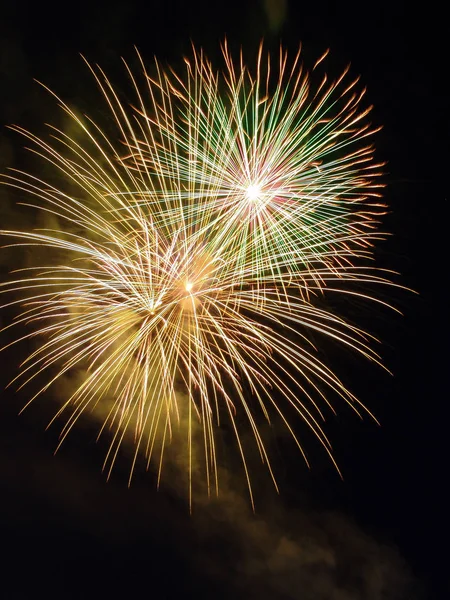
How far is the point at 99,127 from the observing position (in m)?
4.52

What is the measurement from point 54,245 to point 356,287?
10.8ft

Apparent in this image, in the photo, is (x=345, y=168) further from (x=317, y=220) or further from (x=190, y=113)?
(x=190, y=113)

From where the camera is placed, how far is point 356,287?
185 inches

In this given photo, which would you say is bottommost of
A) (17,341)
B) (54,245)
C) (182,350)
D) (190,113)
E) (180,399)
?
(180,399)

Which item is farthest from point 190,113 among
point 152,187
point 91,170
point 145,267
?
point 145,267

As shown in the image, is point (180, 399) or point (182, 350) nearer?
point (182, 350)

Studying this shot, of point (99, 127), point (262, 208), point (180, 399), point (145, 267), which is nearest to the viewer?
point (262, 208)

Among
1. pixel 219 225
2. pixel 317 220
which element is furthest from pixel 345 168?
pixel 219 225

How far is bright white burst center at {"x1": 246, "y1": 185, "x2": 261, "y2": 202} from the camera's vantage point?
12.3ft

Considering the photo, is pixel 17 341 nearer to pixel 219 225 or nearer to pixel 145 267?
pixel 145 267

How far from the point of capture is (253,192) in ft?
12.3

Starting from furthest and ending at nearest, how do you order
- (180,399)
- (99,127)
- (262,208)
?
(180,399)
(99,127)
(262,208)

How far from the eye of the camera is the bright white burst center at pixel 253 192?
3.75m

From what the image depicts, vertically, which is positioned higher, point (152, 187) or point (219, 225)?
point (152, 187)
